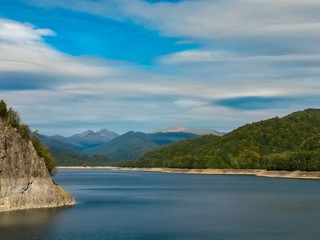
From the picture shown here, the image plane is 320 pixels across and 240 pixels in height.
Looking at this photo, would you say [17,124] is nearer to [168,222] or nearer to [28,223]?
[28,223]

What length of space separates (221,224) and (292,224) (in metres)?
12.5

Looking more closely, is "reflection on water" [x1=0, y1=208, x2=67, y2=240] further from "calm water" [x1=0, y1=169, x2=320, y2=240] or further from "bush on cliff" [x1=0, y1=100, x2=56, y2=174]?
"bush on cliff" [x1=0, y1=100, x2=56, y2=174]

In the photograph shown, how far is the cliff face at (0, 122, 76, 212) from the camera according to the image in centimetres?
10000

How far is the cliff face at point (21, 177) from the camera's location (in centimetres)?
10000

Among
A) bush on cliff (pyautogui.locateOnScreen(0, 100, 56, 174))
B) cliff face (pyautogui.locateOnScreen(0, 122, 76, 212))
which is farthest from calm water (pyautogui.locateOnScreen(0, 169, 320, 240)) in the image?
bush on cliff (pyautogui.locateOnScreen(0, 100, 56, 174))

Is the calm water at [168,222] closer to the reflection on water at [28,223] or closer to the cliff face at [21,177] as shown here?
the reflection on water at [28,223]

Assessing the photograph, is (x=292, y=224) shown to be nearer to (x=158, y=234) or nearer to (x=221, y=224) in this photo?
(x=221, y=224)

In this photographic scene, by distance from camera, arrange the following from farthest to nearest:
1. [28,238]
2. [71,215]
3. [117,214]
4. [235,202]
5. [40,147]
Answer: [235,202], [40,147], [117,214], [71,215], [28,238]

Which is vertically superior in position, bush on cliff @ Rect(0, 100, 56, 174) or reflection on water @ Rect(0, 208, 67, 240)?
bush on cliff @ Rect(0, 100, 56, 174)

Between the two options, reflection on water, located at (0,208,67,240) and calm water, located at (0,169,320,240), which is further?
calm water, located at (0,169,320,240)

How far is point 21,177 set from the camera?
10294 cm

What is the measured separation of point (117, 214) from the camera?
4213 inches

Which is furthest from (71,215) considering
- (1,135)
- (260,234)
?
(260,234)

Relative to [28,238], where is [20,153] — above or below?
above
